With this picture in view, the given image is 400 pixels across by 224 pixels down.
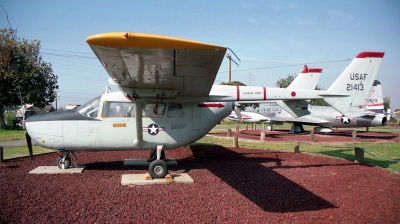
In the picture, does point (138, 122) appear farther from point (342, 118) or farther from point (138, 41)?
point (342, 118)

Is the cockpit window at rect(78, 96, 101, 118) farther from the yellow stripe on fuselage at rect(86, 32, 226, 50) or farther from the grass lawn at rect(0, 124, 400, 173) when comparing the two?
the yellow stripe on fuselage at rect(86, 32, 226, 50)

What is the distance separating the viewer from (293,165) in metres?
10.4

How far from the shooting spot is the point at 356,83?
10320mm

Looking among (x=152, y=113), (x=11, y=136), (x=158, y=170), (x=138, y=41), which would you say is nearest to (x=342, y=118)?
(x=152, y=113)

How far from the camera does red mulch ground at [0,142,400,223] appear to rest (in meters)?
5.32

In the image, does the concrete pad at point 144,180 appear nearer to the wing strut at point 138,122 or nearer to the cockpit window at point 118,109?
the wing strut at point 138,122

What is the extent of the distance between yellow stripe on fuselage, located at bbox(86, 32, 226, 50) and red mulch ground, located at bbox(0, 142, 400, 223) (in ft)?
10.3

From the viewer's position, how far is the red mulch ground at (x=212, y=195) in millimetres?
5320

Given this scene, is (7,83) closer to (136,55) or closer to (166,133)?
(166,133)

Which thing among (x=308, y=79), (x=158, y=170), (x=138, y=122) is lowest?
(x=158, y=170)

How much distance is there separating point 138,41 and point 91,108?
5.54 metres

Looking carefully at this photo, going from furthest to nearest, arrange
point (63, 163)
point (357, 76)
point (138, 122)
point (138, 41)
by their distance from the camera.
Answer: point (357, 76) < point (63, 163) < point (138, 122) < point (138, 41)

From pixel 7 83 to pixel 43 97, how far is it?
3.61 m

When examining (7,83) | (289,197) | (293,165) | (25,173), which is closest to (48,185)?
(25,173)
